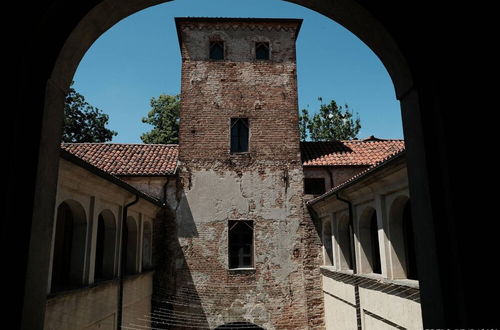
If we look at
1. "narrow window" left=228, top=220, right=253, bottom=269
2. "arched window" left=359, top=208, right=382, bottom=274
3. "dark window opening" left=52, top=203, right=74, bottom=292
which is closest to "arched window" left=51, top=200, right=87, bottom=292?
"dark window opening" left=52, top=203, right=74, bottom=292

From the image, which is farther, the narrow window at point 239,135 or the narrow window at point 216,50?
the narrow window at point 216,50

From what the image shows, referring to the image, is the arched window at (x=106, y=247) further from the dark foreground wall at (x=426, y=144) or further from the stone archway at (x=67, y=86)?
the dark foreground wall at (x=426, y=144)

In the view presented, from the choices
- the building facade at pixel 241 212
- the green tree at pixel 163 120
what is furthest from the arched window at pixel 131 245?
the green tree at pixel 163 120

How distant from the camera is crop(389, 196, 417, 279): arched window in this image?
8.20m

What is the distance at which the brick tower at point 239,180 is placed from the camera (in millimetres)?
13359

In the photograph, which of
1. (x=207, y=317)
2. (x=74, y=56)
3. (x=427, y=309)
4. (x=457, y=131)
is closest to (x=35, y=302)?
(x=74, y=56)

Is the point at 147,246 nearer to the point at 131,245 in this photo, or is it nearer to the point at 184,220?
the point at 184,220

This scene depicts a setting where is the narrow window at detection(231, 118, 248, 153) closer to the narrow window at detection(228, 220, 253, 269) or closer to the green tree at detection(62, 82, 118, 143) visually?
the narrow window at detection(228, 220, 253, 269)

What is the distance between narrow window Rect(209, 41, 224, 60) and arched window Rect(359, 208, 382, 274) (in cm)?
917

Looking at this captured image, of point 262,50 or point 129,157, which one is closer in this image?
point 129,157

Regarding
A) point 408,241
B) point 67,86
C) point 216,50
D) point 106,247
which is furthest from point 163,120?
point 67,86

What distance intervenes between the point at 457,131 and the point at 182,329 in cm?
1272

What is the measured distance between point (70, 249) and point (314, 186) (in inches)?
364

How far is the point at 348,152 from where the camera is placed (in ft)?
50.9
